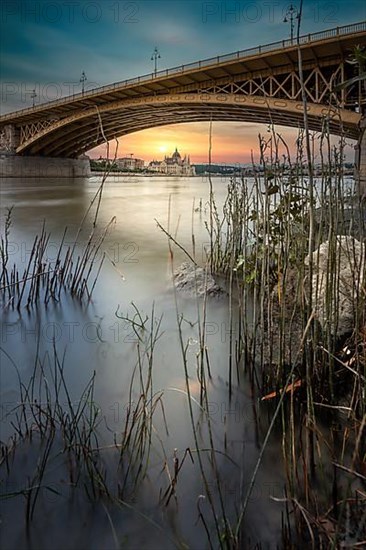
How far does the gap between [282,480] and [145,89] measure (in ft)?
73.0

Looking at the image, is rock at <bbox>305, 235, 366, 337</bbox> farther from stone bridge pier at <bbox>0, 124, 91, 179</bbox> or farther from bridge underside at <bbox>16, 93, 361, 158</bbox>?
stone bridge pier at <bbox>0, 124, 91, 179</bbox>

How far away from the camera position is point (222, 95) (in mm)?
17266

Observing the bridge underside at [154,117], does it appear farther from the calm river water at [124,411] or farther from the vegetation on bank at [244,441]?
the vegetation on bank at [244,441]

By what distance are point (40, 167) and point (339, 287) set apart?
34.7m

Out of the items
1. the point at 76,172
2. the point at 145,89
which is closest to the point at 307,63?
the point at 145,89

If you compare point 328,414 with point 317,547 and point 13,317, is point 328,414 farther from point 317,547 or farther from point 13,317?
point 13,317

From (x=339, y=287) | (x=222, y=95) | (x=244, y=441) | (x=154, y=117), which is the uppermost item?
(x=154, y=117)

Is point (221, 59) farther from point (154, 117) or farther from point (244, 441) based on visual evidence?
point (244, 441)

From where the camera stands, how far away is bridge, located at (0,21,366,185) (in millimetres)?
13789

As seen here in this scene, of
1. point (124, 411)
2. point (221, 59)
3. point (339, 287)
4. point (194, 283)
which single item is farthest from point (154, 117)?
point (124, 411)

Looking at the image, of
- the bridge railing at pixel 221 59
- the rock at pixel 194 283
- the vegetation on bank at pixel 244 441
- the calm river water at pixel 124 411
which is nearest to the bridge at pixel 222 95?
the bridge railing at pixel 221 59

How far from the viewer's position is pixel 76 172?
37.9 metres

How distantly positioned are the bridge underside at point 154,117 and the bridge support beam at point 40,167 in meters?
0.60

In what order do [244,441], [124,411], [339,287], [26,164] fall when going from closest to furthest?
[244,441] → [124,411] → [339,287] → [26,164]
